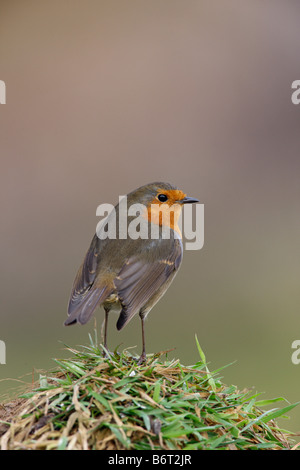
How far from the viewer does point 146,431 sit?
4.41 feet

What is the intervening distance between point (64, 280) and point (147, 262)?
98.6 inches

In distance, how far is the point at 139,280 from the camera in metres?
2.27

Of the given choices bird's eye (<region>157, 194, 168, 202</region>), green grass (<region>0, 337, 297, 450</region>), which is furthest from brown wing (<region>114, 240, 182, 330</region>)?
Answer: green grass (<region>0, 337, 297, 450</region>)

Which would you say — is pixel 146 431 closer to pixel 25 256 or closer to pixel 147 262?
pixel 147 262

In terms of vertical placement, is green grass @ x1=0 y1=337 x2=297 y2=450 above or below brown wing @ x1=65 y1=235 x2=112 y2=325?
below

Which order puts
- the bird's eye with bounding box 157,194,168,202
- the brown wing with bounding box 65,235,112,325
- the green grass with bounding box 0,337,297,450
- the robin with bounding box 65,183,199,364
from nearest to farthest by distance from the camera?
the green grass with bounding box 0,337,297,450 < the brown wing with bounding box 65,235,112,325 < the robin with bounding box 65,183,199,364 < the bird's eye with bounding box 157,194,168,202

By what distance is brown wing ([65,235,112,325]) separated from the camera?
198 centimetres

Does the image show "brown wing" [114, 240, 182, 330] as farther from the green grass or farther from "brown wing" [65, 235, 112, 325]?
the green grass

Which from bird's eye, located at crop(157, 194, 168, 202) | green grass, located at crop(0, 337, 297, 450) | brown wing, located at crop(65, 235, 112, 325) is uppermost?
bird's eye, located at crop(157, 194, 168, 202)

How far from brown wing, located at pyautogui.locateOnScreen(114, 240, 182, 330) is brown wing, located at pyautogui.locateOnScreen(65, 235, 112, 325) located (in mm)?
73

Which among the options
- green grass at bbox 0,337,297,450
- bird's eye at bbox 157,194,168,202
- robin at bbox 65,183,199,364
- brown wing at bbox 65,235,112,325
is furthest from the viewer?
bird's eye at bbox 157,194,168,202

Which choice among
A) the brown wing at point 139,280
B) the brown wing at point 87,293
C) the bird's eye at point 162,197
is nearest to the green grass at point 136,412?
the brown wing at point 87,293

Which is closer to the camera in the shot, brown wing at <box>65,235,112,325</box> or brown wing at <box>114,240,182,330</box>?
brown wing at <box>65,235,112,325</box>

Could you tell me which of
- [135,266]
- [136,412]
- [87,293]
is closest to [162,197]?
[135,266]
